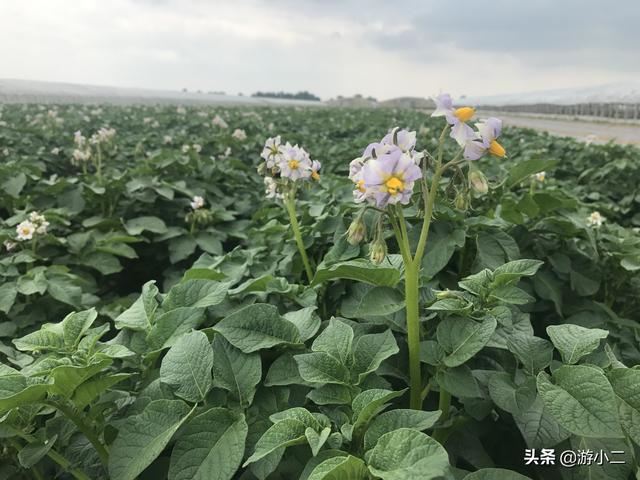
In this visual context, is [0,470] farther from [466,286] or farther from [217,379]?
[466,286]

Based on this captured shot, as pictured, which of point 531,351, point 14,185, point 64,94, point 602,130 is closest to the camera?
point 531,351

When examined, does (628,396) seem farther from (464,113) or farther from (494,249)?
(494,249)

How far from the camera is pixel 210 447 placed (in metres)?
1.05

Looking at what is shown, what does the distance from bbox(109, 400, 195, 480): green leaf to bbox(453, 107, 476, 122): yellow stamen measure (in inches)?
35.2

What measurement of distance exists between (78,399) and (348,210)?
129cm

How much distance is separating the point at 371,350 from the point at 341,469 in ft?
1.14

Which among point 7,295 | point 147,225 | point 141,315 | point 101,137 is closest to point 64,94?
point 101,137

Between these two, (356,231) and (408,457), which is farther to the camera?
(356,231)

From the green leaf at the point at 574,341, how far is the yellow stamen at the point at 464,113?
538mm

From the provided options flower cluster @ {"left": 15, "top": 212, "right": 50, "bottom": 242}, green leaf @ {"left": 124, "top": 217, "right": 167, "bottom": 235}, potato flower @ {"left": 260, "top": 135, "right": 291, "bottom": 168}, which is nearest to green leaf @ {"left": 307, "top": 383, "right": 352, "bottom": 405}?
potato flower @ {"left": 260, "top": 135, "right": 291, "bottom": 168}

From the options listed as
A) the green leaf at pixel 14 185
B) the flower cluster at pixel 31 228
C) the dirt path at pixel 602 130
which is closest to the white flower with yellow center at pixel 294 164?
the flower cluster at pixel 31 228

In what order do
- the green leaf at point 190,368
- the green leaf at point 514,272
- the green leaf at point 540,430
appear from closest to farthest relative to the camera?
the green leaf at point 540,430 < the green leaf at point 190,368 < the green leaf at point 514,272

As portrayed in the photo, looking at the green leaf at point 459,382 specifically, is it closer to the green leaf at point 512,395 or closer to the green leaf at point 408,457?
the green leaf at point 512,395

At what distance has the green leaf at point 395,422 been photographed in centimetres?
99
